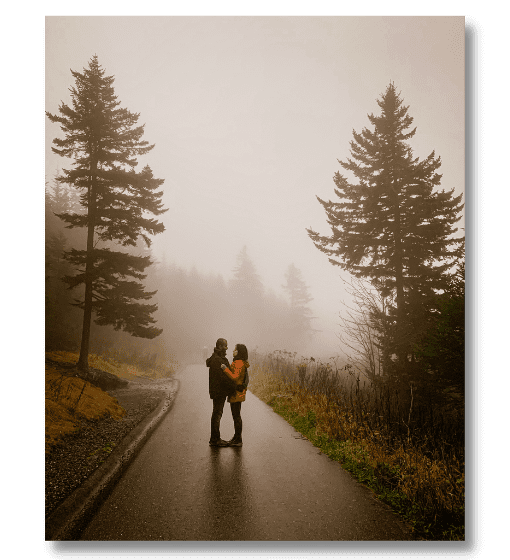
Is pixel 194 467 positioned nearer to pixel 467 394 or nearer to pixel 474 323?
pixel 467 394

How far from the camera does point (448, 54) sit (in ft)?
14.0

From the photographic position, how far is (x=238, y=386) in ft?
19.3

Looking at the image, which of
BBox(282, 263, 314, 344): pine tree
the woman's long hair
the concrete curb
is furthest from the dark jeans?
BBox(282, 263, 314, 344): pine tree

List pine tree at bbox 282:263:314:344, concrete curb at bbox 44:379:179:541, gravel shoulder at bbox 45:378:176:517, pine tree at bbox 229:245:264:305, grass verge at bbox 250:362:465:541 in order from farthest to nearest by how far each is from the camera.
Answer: pine tree at bbox 229:245:264:305 → pine tree at bbox 282:263:314:344 → gravel shoulder at bbox 45:378:176:517 → grass verge at bbox 250:362:465:541 → concrete curb at bbox 44:379:179:541

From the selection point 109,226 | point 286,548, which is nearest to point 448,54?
point 286,548

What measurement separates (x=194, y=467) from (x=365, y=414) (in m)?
3.42

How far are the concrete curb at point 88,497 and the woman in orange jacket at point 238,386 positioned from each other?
1821 millimetres

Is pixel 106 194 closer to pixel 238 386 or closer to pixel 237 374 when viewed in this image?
pixel 237 374

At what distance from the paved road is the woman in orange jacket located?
340 millimetres

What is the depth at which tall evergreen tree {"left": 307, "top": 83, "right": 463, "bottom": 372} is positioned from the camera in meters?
7.98

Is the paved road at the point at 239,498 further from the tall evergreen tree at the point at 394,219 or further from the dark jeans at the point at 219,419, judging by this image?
the tall evergreen tree at the point at 394,219

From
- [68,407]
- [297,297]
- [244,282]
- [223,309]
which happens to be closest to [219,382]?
[68,407]

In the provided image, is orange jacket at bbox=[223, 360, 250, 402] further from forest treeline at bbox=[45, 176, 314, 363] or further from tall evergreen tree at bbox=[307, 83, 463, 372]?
forest treeline at bbox=[45, 176, 314, 363]

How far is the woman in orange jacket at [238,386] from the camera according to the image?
5.80 meters
